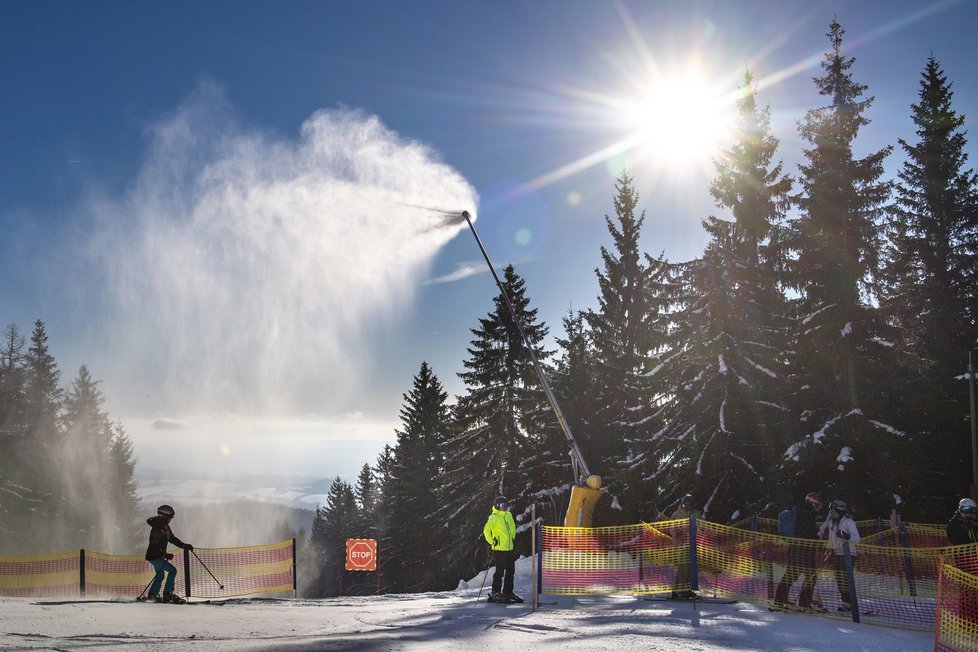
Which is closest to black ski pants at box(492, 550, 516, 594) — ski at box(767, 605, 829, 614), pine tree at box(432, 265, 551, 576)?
Answer: ski at box(767, 605, 829, 614)

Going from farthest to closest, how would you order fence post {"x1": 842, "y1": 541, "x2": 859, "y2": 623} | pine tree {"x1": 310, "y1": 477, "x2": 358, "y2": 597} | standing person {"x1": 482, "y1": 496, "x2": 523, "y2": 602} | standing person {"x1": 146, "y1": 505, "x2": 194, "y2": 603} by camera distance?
pine tree {"x1": 310, "y1": 477, "x2": 358, "y2": 597} → standing person {"x1": 146, "y1": 505, "x2": 194, "y2": 603} → standing person {"x1": 482, "y1": 496, "x2": 523, "y2": 602} → fence post {"x1": 842, "y1": 541, "x2": 859, "y2": 623}

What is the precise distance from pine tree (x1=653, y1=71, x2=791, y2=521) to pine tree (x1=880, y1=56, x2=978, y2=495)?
4.14m

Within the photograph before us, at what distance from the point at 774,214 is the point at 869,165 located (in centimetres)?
352

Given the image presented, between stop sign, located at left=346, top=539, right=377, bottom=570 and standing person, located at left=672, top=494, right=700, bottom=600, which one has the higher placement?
standing person, located at left=672, top=494, right=700, bottom=600

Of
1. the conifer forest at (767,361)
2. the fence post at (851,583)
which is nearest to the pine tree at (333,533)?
the conifer forest at (767,361)

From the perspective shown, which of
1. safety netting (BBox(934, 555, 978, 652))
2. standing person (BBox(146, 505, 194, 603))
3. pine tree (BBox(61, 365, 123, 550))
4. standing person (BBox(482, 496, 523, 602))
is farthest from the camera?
pine tree (BBox(61, 365, 123, 550))

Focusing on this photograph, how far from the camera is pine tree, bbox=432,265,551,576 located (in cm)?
3475

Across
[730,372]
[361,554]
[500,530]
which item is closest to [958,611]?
[500,530]

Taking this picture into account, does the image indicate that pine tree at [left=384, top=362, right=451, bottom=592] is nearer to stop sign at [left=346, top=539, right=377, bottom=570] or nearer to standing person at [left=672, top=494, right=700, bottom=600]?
stop sign at [left=346, top=539, right=377, bottom=570]

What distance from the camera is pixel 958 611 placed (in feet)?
29.0

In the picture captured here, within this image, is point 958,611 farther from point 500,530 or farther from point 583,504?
point 583,504

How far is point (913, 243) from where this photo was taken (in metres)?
29.1

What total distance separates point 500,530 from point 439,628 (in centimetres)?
319

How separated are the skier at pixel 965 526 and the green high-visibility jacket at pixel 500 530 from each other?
692 cm
